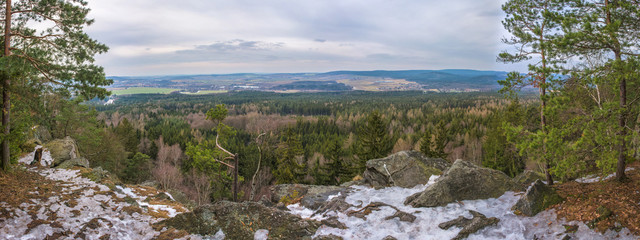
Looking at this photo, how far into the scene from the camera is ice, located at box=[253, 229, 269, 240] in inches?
309

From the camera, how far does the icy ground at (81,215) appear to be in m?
7.31

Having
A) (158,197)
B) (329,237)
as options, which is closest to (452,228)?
(329,237)

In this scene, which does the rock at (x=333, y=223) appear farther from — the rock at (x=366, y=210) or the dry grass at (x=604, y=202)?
the dry grass at (x=604, y=202)

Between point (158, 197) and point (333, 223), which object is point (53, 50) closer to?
point (158, 197)

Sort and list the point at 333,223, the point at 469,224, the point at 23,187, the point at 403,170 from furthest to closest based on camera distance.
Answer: the point at 403,170, the point at 23,187, the point at 333,223, the point at 469,224

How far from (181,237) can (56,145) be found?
1322 centimetres

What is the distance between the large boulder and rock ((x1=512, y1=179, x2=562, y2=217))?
4.99 metres

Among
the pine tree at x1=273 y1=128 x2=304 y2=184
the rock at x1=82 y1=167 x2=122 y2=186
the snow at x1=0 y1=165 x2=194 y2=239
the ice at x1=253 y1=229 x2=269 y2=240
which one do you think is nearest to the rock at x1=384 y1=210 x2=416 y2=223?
the ice at x1=253 y1=229 x2=269 y2=240

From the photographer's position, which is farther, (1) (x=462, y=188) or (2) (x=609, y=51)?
(1) (x=462, y=188)

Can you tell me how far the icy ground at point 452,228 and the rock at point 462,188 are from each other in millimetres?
258

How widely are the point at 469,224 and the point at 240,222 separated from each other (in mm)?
6363

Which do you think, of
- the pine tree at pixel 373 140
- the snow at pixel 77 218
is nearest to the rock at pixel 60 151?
the snow at pixel 77 218

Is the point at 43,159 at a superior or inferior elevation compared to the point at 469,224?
superior

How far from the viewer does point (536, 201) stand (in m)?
8.77
